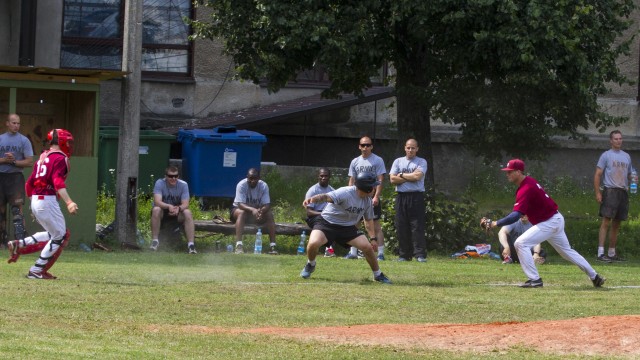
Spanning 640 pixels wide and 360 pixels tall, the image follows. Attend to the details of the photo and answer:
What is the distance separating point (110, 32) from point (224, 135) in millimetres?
4849

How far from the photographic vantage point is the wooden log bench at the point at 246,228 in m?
20.5

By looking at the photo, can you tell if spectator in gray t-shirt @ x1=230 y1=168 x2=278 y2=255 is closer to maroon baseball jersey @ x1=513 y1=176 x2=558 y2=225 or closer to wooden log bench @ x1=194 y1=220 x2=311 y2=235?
wooden log bench @ x1=194 y1=220 x2=311 y2=235

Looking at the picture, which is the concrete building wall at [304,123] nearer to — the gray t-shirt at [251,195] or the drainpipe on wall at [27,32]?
the drainpipe on wall at [27,32]

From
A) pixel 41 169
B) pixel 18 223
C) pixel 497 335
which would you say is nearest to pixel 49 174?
pixel 41 169

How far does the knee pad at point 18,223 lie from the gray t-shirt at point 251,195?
12.1 feet

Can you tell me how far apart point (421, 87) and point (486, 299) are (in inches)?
337

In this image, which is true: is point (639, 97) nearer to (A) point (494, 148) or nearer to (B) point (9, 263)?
(A) point (494, 148)

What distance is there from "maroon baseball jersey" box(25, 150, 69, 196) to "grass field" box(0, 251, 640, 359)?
3.53ft

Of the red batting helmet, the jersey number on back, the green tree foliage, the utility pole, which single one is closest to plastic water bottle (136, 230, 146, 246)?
the utility pole

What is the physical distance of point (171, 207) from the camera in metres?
20.1

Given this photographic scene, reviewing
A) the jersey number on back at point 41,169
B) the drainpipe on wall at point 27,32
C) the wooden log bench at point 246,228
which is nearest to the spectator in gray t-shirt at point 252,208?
the wooden log bench at point 246,228

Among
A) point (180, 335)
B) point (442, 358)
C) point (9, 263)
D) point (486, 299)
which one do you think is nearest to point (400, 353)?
point (442, 358)

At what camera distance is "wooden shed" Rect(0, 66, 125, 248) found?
2008 centimetres

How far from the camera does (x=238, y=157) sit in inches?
992
